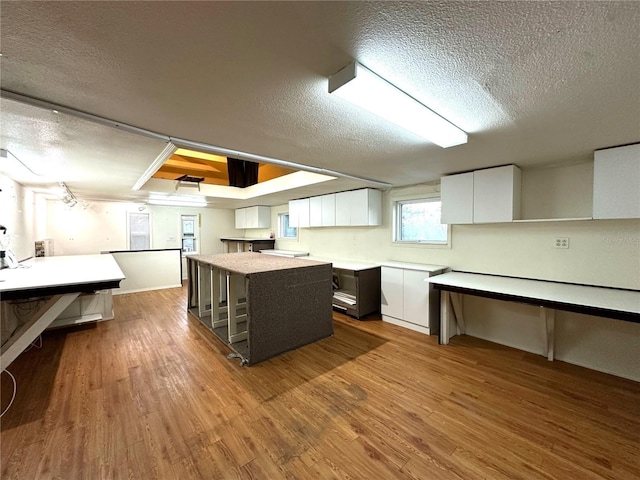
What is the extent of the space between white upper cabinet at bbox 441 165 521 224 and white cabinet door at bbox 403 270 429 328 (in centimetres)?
84

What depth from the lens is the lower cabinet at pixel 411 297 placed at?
354 centimetres

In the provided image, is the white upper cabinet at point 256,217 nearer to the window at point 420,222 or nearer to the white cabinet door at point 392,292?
the window at point 420,222

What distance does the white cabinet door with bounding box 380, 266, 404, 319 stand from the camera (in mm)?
3830

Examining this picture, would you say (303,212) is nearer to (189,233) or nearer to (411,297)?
(411,297)

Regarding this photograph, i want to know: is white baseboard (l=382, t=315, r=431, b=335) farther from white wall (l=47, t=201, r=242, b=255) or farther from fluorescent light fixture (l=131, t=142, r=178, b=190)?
white wall (l=47, t=201, r=242, b=255)

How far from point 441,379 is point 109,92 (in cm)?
331

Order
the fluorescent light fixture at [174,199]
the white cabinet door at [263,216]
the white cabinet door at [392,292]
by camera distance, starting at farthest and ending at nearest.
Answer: the white cabinet door at [263,216] → the fluorescent light fixture at [174,199] → the white cabinet door at [392,292]

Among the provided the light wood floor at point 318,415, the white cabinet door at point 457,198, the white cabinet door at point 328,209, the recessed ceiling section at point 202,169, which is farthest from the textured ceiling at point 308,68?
the recessed ceiling section at point 202,169

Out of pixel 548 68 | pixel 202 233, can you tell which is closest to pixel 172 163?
pixel 202 233

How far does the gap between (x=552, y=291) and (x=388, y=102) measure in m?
2.52

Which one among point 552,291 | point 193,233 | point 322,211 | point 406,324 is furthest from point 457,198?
point 193,233

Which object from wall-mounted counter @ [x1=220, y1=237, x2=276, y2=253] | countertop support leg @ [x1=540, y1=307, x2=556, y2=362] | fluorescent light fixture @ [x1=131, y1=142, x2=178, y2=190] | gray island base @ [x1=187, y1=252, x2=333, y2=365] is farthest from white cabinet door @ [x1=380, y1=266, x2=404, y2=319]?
wall-mounted counter @ [x1=220, y1=237, x2=276, y2=253]

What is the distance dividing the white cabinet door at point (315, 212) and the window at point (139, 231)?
4.52 metres

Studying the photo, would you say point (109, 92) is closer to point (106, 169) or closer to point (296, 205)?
point (106, 169)
